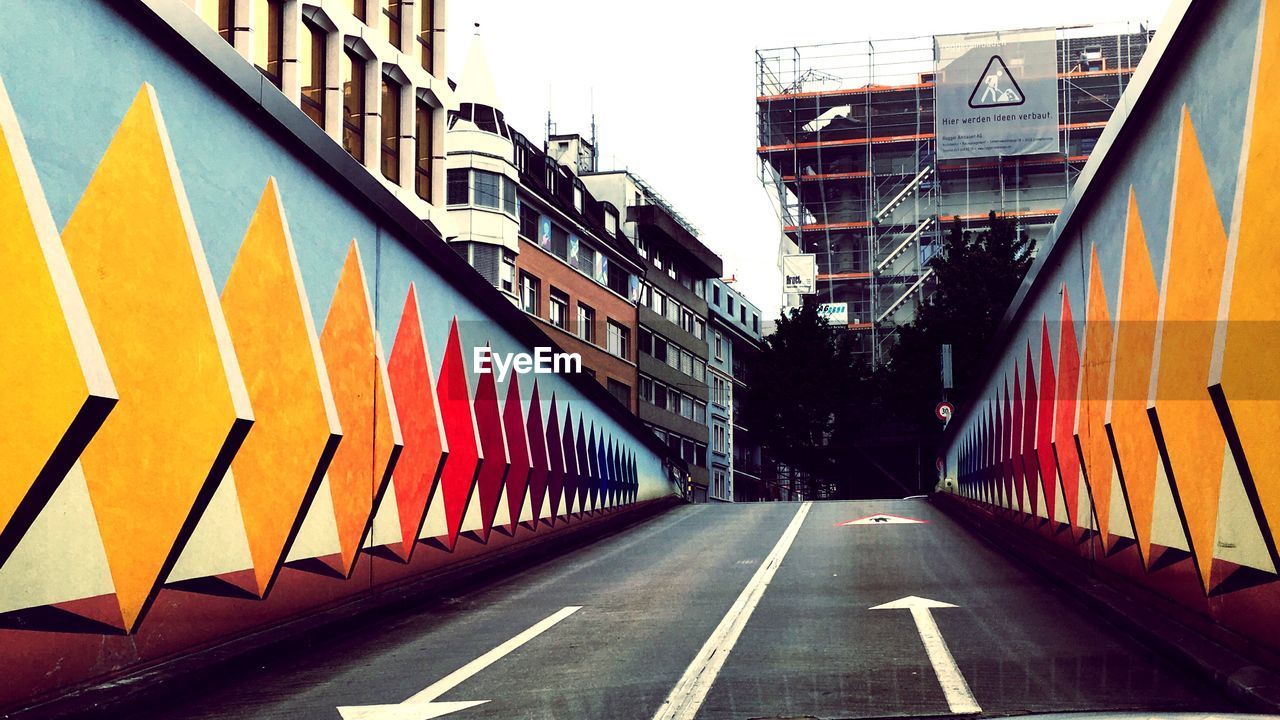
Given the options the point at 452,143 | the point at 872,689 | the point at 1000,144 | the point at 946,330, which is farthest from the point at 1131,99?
the point at 1000,144

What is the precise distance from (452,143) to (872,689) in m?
40.8

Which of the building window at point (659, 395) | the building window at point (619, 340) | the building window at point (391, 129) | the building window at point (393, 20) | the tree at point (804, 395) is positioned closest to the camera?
the building window at point (391, 129)

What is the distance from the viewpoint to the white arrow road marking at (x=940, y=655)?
7.12m

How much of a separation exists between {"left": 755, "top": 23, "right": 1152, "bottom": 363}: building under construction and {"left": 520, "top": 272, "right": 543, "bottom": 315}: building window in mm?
26178

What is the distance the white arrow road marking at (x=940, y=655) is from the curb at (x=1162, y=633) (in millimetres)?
1335

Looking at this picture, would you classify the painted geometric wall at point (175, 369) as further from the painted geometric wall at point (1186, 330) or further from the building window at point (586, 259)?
the building window at point (586, 259)

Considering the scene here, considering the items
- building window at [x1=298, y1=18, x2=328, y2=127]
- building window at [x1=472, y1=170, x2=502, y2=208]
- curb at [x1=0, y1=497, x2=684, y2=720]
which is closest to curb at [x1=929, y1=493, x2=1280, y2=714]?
curb at [x1=0, y1=497, x2=684, y2=720]

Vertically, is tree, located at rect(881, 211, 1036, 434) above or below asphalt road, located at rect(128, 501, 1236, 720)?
above

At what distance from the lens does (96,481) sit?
25.0 ft

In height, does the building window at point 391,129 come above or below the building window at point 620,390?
above

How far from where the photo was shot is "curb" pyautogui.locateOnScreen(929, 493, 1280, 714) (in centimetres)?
678

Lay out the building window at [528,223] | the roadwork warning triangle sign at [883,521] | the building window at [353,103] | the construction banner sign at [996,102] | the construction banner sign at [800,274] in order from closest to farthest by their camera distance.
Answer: the roadwork warning triangle sign at [883,521] → the building window at [353,103] → the building window at [528,223] → the construction banner sign at [996,102] → the construction banner sign at [800,274]

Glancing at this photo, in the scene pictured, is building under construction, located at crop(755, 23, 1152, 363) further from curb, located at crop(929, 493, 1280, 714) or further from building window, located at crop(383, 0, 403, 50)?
curb, located at crop(929, 493, 1280, 714)

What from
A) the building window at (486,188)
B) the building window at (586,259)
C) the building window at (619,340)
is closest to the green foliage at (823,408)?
the building window at (619,340)
